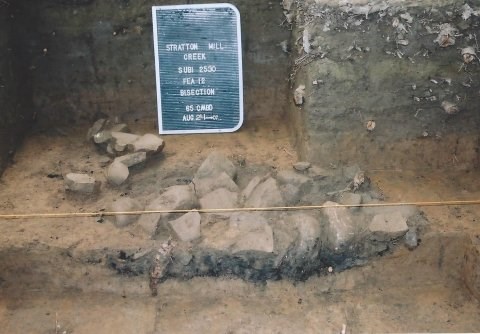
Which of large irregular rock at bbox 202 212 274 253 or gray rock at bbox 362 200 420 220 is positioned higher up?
gray rock at bbox 362 200 420 220

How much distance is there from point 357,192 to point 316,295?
55 centimetres

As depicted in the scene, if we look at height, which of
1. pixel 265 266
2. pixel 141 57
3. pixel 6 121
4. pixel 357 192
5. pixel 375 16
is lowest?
pixel 265 266

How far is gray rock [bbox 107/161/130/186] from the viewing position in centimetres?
295

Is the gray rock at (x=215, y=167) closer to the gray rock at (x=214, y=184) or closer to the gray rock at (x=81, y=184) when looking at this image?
the gray rock at (x=214, y=184)

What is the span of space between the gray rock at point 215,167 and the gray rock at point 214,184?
0.04m

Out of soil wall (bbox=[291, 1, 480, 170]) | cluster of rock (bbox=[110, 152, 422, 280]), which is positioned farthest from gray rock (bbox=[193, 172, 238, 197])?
soil wall (bbox=[291, 1, 480, 170])

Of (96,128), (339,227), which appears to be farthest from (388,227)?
(96,128)

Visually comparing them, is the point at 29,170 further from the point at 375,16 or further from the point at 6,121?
the point at 375,16

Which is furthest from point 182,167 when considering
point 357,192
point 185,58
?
point 357,192

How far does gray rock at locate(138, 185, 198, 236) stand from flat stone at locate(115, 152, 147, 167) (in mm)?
282

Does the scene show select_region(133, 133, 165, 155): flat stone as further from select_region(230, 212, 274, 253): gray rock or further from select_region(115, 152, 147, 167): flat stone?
select_region(230, 212, 274, 253): gray rock

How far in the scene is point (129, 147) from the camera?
10.3 feet

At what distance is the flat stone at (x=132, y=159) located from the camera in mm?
3023

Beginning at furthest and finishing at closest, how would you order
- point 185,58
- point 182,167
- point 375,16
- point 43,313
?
point 185,58 < point 182,167 < point 375,16 < point 43,313
